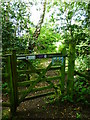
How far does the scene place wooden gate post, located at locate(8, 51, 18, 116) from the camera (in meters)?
2.91

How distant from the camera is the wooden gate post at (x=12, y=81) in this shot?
2908 mm

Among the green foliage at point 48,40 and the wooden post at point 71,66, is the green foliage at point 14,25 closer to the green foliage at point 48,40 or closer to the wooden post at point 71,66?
the wooden post at point 71,66

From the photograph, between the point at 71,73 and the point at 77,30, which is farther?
the point at 77,30

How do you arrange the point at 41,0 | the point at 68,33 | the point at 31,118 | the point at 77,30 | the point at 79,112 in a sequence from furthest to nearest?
Answer: the point at 41,0 < the point at 68,33 < the point at 77,30 < the point at 79,112 < the point at 31,118

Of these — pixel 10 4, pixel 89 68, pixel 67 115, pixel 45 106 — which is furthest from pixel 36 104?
pixel 10 4

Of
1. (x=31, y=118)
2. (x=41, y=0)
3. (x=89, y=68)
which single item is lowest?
(x=31, y=118)

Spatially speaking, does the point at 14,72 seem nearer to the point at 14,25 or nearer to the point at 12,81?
the point at 12,81

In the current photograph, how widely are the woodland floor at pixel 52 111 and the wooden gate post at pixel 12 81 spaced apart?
1.01 feet

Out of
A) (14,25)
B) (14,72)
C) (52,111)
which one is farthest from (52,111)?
(14,25)

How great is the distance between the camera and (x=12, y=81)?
9.87 feet

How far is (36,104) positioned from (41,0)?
705 cm

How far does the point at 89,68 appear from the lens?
6113 mm

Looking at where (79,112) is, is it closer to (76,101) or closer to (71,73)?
(76,101)

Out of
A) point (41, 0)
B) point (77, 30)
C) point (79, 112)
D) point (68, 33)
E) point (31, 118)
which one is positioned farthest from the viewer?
point (41, 0)
